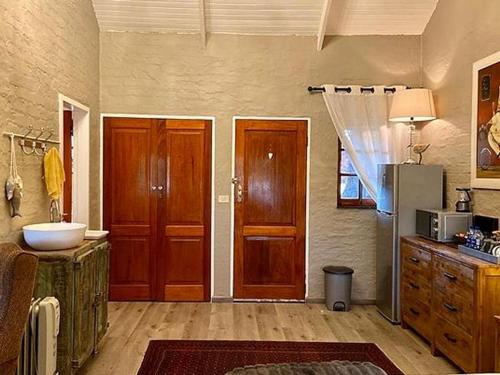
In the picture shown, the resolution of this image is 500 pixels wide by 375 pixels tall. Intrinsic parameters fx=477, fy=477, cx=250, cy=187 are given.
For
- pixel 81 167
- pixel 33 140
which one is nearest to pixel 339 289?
pixel 81 167

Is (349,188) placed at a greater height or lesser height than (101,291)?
greater

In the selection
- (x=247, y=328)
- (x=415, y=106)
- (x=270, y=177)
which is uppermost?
(x=415, y=106)

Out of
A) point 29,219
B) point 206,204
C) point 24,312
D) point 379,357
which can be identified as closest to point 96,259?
point 29,219

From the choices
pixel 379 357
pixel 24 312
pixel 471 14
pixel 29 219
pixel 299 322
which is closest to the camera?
pixel 24 312

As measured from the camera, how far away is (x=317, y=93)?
5586mm

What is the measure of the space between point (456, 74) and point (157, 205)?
348 centimetres

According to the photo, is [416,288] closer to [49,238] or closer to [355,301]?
[355,301]

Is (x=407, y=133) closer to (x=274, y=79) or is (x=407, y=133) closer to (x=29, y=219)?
(x=274, y=79)

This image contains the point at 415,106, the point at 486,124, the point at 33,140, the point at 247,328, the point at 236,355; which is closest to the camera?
the point at 33,140

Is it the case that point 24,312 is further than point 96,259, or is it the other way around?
point 96,259

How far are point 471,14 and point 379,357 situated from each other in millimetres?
3176

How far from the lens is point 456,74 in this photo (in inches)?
183

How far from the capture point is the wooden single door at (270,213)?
5.59m

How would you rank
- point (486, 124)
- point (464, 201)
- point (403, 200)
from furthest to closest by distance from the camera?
point (403, 200), point (464, 201), point (486, 124)
